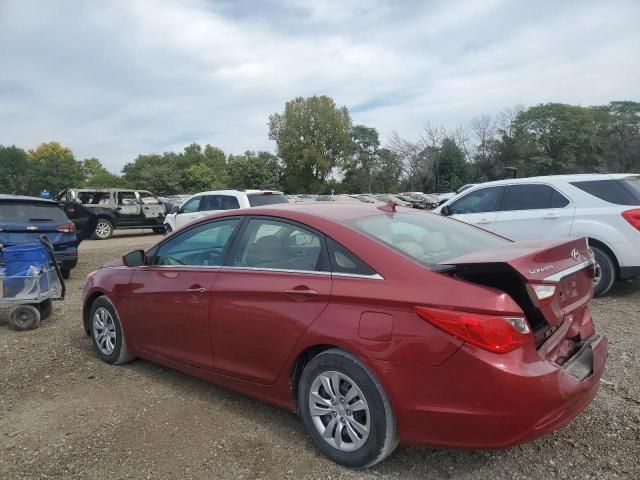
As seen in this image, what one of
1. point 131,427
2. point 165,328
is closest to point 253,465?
point 131,427

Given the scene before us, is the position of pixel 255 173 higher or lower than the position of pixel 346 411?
higher

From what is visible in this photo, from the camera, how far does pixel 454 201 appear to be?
27.3 feet

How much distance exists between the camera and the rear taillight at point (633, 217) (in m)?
6.20

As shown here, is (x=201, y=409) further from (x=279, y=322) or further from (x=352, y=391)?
(x=352, y=391)

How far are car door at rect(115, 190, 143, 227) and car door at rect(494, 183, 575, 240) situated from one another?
1574 cm

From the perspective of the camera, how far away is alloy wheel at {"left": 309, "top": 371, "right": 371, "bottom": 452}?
2719 mm

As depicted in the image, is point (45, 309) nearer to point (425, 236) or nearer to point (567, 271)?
point (425, 236)

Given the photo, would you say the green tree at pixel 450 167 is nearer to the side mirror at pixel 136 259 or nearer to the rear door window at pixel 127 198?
the rear door window at pixel 127 198

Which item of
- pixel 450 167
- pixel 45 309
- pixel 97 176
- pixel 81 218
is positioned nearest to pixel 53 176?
pixel 97 176

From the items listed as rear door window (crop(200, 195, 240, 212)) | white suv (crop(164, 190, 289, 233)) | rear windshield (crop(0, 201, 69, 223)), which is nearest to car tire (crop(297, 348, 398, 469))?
rear windshield (crop(0, 201, 69, 223))

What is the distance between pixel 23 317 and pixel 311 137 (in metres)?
66.4

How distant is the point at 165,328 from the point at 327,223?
66.1 inches

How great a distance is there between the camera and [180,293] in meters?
3.76

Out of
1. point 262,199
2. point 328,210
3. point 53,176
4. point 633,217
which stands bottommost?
point 633,217
